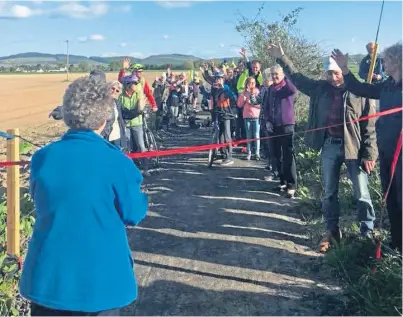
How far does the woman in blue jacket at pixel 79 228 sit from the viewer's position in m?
2.58

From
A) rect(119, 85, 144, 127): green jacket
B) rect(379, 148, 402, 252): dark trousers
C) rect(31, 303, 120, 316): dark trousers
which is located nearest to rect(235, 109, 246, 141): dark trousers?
rect(119, 85, 144, 127): green jacket

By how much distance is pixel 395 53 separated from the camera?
4.45m

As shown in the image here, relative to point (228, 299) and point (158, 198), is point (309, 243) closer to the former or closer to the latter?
point (228, 299)

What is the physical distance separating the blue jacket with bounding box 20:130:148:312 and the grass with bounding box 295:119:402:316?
2181 mm

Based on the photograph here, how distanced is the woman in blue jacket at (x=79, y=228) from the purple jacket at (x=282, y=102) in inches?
216

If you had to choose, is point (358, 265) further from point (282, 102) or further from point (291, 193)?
point (282, 102)

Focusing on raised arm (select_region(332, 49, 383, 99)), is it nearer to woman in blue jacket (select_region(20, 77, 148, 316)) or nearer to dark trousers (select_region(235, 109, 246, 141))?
woman in blue jacket (select_region(20, 77, 148, 316))

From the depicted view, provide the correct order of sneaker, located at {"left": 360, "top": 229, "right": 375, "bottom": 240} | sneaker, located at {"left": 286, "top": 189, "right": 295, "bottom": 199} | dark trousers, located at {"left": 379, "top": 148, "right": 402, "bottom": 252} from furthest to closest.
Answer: sneaker, located at {"left": 286, "top": 189, "right": 295, "bottom": 199} < sneaker, located at {"left": 360, "top": 229, "right": 375, "bottom": 240} < dark trousers, located at {"left": 379, "top": 148, "right": 402, "bottom": 252}

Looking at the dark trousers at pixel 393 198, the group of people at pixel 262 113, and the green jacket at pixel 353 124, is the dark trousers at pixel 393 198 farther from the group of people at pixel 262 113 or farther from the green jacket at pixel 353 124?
the group of people at pixel 262 113

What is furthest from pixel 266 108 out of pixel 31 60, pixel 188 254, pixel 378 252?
pixel 31 60

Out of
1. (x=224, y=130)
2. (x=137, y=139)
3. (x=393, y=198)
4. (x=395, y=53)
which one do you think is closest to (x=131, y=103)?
(x=137, y=139)

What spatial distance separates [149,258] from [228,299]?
1276mm

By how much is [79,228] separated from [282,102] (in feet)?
18.8

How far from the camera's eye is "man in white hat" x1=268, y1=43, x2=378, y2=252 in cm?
530
